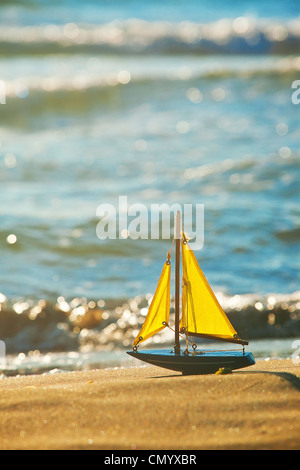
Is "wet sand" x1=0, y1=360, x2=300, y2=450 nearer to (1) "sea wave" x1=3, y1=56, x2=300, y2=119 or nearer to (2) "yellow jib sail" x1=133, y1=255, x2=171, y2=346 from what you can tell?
(2) "yellow jib sail" x1=133, y1=255, x2=171, y2=346

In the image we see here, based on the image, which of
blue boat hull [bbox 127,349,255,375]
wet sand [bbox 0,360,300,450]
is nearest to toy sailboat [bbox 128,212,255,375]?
blue boat hull [bbox 127,349,255,375]

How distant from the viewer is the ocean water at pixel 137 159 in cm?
900

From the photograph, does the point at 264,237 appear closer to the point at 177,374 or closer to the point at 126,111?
the point at 177,374

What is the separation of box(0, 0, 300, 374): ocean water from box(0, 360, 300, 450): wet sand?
136 inches

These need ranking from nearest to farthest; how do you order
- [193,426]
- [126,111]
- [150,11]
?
1. [193,426]
2. [126,111]
3. [150,11]

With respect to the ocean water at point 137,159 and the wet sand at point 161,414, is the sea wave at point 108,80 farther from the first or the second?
the wet sand at point 161,414

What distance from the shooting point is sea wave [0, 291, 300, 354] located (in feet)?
27.0

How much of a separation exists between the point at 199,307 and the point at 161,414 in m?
1.06

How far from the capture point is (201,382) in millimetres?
4594

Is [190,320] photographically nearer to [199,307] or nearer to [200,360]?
[199,307]

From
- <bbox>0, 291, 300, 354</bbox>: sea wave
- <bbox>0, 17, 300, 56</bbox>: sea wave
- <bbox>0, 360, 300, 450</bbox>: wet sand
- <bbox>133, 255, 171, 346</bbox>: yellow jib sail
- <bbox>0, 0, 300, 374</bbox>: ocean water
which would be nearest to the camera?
<bbox>0, 360, 300, 450</bbox>: wet sand

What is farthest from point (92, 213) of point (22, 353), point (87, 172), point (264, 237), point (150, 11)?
point (150, 11)

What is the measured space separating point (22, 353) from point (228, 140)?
9.23 meters

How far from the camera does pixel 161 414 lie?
4152mm
